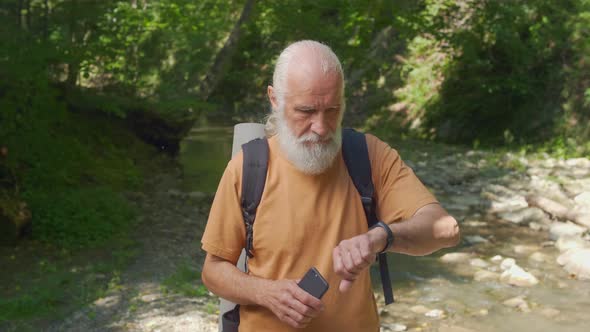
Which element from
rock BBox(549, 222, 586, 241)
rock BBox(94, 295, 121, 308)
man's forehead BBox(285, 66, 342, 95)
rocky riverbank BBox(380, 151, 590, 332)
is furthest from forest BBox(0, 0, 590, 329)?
rock BBox(549, 222, 586, 241)

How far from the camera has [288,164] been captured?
2.24 m

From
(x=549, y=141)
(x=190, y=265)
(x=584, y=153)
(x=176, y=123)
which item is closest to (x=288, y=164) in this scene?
(x=190, y=265)

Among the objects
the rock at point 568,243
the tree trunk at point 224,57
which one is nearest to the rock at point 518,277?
the rock at point 568,243

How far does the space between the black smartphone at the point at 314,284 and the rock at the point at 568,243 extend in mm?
6380

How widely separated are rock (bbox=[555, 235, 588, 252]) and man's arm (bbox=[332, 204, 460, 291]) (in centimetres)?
603

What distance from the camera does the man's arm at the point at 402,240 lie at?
190 centimetres

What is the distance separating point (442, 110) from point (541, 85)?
2.42m

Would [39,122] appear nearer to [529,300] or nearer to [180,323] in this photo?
[180,323]

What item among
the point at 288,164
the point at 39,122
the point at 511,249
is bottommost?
the point at 511,249

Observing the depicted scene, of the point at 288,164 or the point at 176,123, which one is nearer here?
the point at 288,164

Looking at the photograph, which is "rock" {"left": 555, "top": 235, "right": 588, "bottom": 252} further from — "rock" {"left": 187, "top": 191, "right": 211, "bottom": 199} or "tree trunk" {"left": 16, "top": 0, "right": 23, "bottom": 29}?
"tree trunk" {"left": 16, "top": 0, "right": 23, "bottom": 29}

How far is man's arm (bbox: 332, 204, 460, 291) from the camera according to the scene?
190 centimetres

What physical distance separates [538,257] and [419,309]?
217 cm

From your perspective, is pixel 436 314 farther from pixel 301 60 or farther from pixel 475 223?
pixel 301 60
